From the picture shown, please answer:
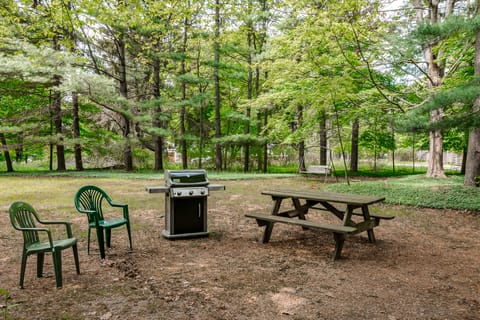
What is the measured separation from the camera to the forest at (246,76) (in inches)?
290

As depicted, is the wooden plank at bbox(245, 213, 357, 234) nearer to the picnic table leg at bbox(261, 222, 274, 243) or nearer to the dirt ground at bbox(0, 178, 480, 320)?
the picnic table leg at bbox(261, 222, 274, 243)

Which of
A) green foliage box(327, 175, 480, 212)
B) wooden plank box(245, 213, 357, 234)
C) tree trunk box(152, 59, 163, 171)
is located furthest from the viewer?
tree trunk box(152, 59, 163, 171)

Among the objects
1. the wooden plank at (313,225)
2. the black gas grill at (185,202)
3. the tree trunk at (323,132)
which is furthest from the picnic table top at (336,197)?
the tree trunk at (323,132)

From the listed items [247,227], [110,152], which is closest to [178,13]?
[247,227]

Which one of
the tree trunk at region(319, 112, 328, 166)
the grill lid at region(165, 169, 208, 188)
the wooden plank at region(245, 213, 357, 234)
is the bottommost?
the wooden plank at region(245, 213, 357, 234)

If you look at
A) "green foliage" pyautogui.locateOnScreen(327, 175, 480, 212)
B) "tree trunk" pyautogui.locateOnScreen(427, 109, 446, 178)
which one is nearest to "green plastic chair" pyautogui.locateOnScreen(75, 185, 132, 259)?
"green foliage" pyautogui.locateOnScreen(327, 175, 480, 212)

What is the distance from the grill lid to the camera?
178 inches

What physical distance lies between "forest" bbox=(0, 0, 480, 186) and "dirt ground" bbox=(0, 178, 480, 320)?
2.43 meters

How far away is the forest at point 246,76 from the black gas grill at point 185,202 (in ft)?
11.8

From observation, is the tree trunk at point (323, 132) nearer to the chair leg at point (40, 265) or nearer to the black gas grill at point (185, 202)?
the black gas grill at point (185, 202)

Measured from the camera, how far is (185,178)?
460 centimetres

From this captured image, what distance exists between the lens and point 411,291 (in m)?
2.94

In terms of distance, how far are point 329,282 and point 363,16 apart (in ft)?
28.4

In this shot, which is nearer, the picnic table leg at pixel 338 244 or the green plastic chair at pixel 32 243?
the green plastic chair at pixel 32 243
